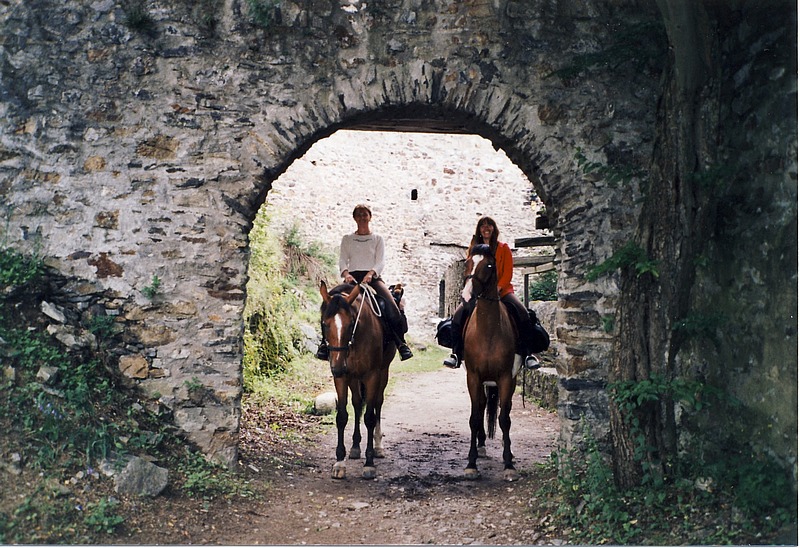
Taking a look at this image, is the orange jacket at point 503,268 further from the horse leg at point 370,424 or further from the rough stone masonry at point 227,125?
the horse leg at point 370,424

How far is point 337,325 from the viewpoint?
18.8 feet

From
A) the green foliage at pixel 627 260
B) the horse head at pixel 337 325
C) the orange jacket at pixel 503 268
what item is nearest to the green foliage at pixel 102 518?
the horse head at pixel 337 325

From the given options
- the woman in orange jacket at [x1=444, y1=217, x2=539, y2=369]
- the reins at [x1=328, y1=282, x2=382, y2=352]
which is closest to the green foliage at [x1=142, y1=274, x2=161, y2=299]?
the reins at [x1=328, y1=282, x2=382, y2=352]

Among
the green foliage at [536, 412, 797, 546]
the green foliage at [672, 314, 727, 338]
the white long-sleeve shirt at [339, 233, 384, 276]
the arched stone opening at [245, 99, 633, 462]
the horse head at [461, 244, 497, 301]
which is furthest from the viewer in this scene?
the white long-sleeve shirt at [339, 233, 384, 276]

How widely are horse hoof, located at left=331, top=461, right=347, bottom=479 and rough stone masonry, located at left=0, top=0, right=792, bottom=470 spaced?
3.44 ft

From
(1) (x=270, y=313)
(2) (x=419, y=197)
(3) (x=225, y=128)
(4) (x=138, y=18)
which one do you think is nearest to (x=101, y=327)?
(3) (x=225, y=128)

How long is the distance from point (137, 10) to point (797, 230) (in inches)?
199

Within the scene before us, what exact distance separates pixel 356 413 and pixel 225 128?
9.70ft

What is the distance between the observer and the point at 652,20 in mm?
5324

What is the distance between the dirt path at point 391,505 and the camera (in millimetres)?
4516

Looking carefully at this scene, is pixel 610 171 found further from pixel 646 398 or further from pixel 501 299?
pixel 501 299

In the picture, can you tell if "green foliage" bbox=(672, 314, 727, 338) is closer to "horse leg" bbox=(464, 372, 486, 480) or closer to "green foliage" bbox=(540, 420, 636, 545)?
"green foliage" bbox=(540, 420, 636, 545)

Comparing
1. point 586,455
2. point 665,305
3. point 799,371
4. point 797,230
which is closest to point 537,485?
point 586,455

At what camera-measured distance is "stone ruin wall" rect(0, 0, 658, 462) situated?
5.32 metres
